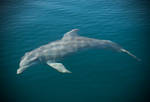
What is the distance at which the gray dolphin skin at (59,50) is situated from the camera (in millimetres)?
13656

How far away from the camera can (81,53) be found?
1503 cm

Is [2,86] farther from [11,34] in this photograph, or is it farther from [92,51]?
[92,51]

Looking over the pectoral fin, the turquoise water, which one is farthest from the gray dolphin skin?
the turquoise water

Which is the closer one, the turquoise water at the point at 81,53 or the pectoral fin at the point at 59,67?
the turquoise water at the point at 81,53

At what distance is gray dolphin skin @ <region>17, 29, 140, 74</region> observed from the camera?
13656 mm

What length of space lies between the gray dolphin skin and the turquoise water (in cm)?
46

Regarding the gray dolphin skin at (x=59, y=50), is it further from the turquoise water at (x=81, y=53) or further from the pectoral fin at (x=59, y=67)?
the turquoise water at (x=81, y=53)

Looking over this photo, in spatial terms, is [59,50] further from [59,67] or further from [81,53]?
[81,53]

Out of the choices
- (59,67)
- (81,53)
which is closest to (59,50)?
(59,67)

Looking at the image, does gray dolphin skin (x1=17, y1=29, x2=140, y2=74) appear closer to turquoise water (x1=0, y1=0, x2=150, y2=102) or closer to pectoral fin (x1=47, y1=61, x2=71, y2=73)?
pectoral fin (x1=47, y1=61, x2=71, y2=73)

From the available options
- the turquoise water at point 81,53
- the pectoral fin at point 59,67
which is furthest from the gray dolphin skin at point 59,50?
the turquoise water at point 81,53

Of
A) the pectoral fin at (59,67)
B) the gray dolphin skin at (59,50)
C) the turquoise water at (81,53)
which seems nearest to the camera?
the turquoise water at (81,53)

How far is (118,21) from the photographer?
64.6 ft

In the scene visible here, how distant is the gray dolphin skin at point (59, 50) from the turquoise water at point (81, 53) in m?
0.46
